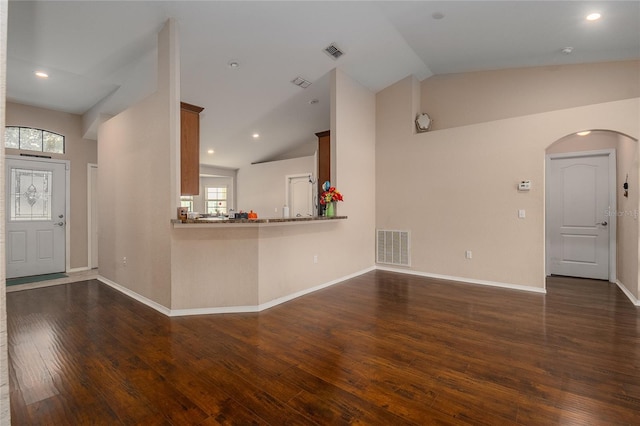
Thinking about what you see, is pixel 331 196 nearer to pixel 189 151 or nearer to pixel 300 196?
pixel 189 151

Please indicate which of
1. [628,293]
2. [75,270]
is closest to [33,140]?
[75,270]

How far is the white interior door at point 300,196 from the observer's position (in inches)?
308

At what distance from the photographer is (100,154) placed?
4945 mm

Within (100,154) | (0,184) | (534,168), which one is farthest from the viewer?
(100,154)

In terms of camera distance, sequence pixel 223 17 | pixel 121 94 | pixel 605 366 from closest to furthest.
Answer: pixel 605 366 < pixel 223 17 < pixel 121 94

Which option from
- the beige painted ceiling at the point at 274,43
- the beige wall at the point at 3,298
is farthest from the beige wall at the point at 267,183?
the beige wall at the point at 3,298

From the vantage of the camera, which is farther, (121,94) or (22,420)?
(121,94)

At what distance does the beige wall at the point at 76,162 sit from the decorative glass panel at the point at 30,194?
0.35m

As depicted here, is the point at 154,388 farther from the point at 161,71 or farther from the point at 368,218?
the point at 368,218

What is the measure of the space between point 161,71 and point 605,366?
5007 mm

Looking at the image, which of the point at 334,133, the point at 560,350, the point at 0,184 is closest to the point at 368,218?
the point at 334,133

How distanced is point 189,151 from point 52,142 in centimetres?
358

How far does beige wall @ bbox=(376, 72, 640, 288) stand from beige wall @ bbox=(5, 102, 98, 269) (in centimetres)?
588

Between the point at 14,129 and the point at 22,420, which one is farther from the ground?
the point at 14,129
